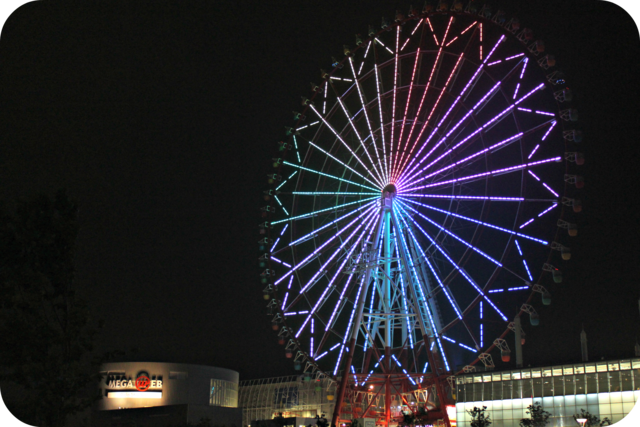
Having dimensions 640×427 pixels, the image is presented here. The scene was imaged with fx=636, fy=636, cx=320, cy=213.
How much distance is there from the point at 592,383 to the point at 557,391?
2.32 meters

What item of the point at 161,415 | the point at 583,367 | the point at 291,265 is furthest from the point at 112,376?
the point at 583,367

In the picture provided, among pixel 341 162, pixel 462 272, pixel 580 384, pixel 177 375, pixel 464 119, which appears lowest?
pixel 580 384

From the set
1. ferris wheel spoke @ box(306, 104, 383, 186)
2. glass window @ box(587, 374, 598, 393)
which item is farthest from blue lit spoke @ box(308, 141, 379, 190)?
glass window @ box(587, 374, 598, 393)

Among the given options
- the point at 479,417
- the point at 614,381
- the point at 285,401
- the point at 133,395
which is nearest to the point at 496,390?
the point at 479,417

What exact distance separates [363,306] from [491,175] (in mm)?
9950

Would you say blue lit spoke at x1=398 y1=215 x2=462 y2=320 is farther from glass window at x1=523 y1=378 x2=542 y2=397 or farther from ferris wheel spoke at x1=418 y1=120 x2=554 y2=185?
glass window at x1=523 y1=378 x2=542 y2=397

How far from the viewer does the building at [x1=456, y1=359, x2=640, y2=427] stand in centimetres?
3700

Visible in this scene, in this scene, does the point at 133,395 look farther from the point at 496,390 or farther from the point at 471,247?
the point at 471,247

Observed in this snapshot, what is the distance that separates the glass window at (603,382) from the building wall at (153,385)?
31899 mm

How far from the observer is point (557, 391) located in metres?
39.7

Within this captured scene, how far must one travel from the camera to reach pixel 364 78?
126ft

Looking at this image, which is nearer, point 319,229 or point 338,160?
point 319,229

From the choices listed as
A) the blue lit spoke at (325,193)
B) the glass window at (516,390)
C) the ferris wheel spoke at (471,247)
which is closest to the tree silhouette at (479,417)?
the glass window at (516,390)

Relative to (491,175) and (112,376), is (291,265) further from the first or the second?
(112,376)
